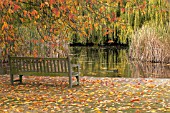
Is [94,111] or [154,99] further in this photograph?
[154,99]

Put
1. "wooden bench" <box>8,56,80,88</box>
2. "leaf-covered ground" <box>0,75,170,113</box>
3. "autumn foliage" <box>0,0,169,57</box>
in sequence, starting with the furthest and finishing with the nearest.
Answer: "wooden bench" <box>8,56,80,88</box>
"leaf-covered ground" <box>0,75,170,113</box>
"autumn foliage" <box>0,0,169,57</box>

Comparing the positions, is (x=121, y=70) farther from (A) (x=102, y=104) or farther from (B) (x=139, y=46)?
(A) (x=102, y=104)

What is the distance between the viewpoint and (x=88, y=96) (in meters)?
9.64

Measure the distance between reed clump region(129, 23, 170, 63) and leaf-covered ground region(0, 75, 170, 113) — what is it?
8.61 m

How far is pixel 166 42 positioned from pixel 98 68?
416 centimetres

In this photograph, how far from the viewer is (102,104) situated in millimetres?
8508

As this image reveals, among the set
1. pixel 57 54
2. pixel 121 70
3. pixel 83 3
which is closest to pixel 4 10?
pixel 83 3

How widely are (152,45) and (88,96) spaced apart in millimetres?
12340

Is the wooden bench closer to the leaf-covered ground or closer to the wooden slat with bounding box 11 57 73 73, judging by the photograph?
the wooden slat with bounding box 11 57 73 73

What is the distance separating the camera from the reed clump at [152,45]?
68.7ft

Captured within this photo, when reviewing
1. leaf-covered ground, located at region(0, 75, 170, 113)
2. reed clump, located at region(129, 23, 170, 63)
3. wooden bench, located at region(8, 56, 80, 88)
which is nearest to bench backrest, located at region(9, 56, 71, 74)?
wooden bench, located at region(8, 56, 80, 88)

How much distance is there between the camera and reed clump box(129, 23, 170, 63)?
68.7 ft

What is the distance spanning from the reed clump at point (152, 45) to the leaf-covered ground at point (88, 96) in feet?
28.3

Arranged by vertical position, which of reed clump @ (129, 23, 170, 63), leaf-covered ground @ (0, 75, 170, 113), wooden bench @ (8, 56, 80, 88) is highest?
reed clump @ (129, 23, 170, 63)
